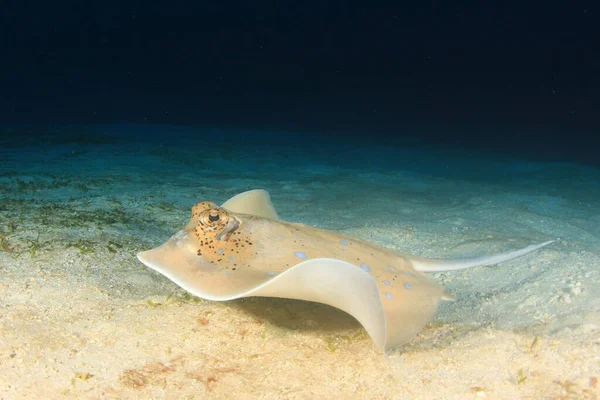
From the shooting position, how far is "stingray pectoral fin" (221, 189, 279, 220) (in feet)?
11.5

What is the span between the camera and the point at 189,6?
8262 centimetres

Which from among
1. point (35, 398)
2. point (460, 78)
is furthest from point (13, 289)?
point (460, 78)

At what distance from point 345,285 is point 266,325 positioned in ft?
2.74

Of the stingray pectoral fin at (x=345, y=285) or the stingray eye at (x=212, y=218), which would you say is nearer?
the stingray pectoral fin at (x=345, y=285)

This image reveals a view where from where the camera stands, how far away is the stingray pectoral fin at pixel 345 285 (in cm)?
179

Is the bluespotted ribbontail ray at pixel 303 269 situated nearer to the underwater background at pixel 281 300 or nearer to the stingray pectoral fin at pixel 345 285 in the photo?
the stingray pectoral fin at pixel 345 285

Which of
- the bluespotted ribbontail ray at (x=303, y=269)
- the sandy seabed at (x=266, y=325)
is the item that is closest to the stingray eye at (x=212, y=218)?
the bluespotted ribbontail ray at (x=303, y=269)

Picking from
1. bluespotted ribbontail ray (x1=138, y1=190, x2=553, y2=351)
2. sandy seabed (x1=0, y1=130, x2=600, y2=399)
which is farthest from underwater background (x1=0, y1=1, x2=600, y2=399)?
bluespotted ribbontail ray (x1=138, y1=190, x2=553, y2=351)

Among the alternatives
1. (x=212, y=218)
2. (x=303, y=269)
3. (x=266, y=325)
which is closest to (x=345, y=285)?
(x=303, y=269)

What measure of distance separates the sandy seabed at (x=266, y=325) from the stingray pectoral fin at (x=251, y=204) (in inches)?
34.7

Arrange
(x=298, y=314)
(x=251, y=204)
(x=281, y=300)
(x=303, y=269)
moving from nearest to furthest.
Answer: (x=303, y=269) < (x=298, y=314) < (x=281, y=300) < (x=251, y=204)

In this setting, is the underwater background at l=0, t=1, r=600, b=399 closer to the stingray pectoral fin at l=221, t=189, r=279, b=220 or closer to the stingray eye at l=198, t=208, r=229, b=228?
the stingray eye at l=198, t=208, r=229, b=228

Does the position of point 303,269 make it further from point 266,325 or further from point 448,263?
point 448,263

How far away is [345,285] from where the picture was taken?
1.82 m
